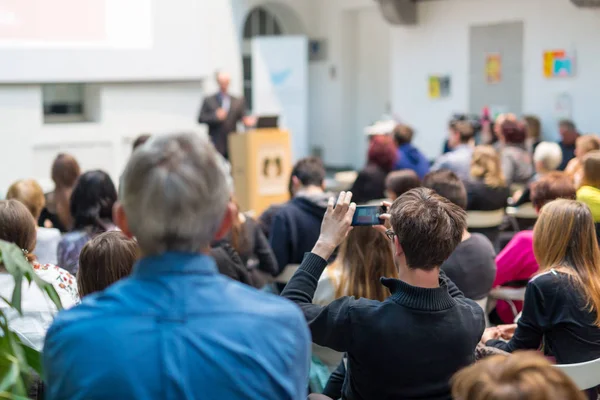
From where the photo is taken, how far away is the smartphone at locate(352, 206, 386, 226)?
2266 millimetres

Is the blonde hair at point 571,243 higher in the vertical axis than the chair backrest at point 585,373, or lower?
higher

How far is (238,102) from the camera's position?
10430 mm

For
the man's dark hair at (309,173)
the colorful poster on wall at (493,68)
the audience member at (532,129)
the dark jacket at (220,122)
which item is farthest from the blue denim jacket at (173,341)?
the colorful poster on wall at (493,68)

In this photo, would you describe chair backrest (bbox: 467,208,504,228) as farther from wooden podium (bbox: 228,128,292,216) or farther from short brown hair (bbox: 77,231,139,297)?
short brown hair (bbox: 77,231,139,297)

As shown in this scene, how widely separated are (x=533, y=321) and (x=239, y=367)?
5.89 feet

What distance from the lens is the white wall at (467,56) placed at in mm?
9945

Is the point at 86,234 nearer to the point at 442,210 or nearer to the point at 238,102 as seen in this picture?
the point at 442,210

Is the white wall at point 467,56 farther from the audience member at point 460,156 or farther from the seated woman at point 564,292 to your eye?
the seated woman at point 564,292

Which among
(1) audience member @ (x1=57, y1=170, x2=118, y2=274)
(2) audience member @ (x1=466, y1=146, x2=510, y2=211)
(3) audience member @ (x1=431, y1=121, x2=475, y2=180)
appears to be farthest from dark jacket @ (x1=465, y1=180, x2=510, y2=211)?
(1) audience member @ (x1=57, y1=170, x2=118, y2=274)

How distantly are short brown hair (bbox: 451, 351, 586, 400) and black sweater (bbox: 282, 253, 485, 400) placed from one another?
79cm

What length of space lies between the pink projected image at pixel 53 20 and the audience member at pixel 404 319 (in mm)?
8410

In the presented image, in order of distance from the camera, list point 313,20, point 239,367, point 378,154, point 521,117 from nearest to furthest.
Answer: point 239,367 → point 378,154 → point 521,117 → point 313,20

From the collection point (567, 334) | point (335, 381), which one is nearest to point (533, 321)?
point (567, 334)

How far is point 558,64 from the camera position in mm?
10164
